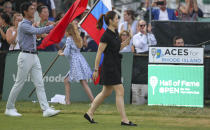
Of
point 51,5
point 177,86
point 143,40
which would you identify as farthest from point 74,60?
point 51,5

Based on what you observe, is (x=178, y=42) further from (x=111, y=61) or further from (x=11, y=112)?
(x=11, y=112)

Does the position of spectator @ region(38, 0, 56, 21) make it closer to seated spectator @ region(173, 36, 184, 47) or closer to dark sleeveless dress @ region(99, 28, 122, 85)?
seated spectator @ region(173, 36, 184, 47)

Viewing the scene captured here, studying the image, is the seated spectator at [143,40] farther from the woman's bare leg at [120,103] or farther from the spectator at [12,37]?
the woman's bare leg at [120,103]

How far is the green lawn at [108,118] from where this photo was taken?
9383mm

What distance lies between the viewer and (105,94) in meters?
9.68

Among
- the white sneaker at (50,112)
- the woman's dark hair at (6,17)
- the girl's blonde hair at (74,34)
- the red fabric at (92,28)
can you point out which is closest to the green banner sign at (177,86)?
the red fabric at (92,28)

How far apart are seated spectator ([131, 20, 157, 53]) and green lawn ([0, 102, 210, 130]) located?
2.32 m

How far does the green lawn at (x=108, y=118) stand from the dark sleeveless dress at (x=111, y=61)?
2.80 feet

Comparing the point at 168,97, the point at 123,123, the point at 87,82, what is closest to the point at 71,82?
the point at 87,82

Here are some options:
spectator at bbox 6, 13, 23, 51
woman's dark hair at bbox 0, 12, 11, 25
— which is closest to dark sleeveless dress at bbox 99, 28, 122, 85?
spectator at bbox 6, 13, 23, 51

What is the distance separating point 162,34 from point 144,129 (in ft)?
18.4

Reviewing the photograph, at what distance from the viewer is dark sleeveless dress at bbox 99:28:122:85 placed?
951 centimetres

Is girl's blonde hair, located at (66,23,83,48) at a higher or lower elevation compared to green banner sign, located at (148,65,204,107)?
higher

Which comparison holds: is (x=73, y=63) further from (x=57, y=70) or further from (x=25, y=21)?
(x=25, y=21)
